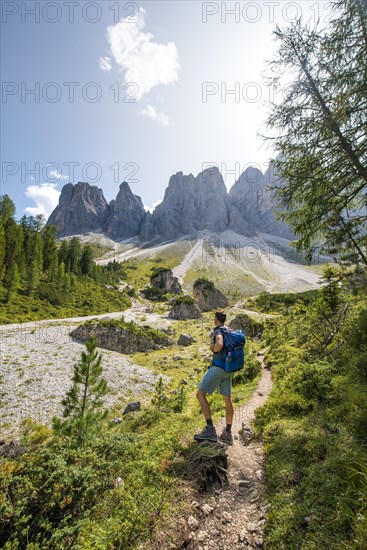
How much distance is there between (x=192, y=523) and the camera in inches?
142

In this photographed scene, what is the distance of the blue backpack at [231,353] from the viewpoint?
18.0 feet

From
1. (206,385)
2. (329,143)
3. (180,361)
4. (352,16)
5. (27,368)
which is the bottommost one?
(180,361)

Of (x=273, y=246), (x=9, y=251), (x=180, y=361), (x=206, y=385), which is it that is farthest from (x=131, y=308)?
(x=273, y=246)

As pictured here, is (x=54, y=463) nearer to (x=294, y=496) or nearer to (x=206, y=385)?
(x=206, y=385)

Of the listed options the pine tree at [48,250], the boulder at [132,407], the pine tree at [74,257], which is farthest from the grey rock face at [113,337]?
the pine tree at [74,257]

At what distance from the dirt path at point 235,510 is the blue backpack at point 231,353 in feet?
6.13

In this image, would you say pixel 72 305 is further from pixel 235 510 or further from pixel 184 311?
pixel 235 510

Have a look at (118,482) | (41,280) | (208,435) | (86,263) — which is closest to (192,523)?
(118,482)

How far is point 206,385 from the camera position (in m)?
5.70

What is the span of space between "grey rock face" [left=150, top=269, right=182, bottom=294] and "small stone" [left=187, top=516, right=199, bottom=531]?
94.7 m

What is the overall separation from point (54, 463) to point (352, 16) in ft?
39.8

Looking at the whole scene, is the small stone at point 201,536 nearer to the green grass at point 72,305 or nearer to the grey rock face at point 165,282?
the green grass at point 72,305

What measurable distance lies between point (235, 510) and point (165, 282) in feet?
314

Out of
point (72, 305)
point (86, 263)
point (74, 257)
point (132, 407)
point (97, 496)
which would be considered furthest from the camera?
point (86, 263)
